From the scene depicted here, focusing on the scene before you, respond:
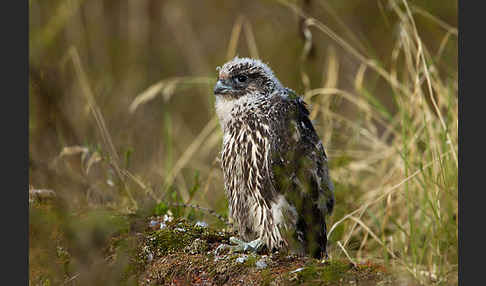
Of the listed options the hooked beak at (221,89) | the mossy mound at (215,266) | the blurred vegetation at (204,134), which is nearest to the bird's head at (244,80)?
the hooked beak at (221,89)

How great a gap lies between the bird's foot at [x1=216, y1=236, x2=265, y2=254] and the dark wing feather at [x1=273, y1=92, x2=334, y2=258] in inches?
9.5

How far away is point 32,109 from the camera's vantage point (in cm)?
500

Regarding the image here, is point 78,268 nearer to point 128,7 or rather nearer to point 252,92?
point 252,92

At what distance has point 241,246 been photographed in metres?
3.32

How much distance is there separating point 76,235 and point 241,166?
1.05m

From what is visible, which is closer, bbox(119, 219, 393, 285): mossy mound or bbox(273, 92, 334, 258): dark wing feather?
bbox(119, 219, 393, 285): mossy mound

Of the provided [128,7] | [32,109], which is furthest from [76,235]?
[128,7]

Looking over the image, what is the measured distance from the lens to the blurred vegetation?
3.41m

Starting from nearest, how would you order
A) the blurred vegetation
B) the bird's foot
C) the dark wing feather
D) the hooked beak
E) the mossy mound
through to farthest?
the mossy mound → the bird's foot → the blurred vegetation → the dark wing feather → the hooked beak

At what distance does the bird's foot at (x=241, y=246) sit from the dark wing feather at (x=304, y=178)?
24 centimetres

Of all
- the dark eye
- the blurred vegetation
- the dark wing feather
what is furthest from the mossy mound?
the dark eye

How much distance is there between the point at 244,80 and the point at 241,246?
121 cm

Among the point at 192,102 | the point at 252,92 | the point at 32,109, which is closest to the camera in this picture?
the point at 252,92

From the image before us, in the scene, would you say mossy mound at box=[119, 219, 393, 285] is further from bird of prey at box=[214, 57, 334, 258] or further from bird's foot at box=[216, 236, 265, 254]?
bird of prey at box=[214, 57, 334, 258]
